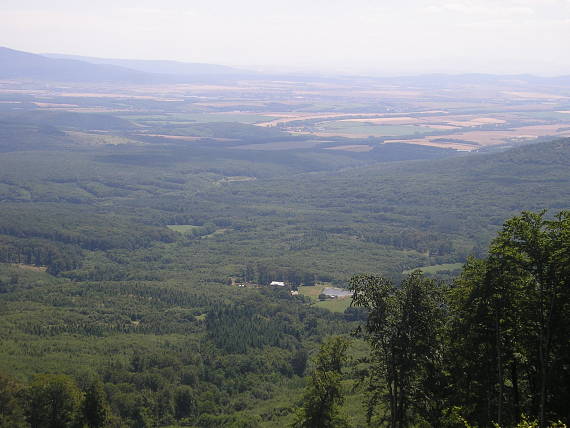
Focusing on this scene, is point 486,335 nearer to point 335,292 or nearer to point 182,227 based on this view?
point 335,292

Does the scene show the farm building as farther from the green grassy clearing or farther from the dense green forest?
the green grassy clearing

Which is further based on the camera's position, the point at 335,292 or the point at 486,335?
the point at 335,292

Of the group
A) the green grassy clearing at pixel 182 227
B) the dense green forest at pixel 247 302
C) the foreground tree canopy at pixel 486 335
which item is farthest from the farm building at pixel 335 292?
the foreground tree canopy at pixel 486 335

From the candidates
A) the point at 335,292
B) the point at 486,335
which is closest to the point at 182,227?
the point at 335,292

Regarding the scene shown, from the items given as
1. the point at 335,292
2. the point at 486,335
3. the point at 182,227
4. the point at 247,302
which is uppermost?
the point at 486,335

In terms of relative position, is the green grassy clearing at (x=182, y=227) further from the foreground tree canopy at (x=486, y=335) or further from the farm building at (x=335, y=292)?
the foreground tree canopy at (x=486, y=335)

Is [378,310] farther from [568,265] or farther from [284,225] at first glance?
[284,225]

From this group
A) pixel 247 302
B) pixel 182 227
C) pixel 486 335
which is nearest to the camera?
pixel 486 335

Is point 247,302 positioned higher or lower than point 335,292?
higher
